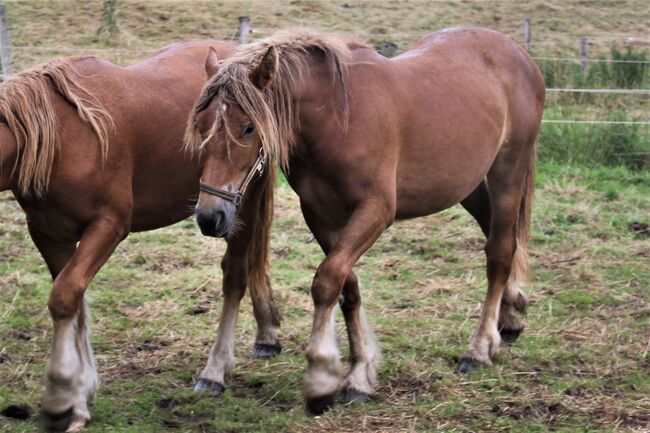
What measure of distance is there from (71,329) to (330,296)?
1.08 metres

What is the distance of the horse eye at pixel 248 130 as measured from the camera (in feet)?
11.7

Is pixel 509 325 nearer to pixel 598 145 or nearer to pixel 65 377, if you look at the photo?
pixel 65 377

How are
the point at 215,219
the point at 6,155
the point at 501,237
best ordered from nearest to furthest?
the point at 215,219 → the point at 6,155 → the point at 501,237

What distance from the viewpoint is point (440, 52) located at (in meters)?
4.73

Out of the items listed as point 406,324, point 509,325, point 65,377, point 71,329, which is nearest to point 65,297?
point 71,329

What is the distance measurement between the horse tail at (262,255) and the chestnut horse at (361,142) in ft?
1.98

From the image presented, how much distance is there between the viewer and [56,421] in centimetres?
377

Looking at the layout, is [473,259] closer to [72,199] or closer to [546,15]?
[72,199]

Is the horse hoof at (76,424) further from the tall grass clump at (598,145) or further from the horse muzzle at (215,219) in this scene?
the tall grass clump at (598,145)

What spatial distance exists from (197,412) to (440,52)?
7.14 feet

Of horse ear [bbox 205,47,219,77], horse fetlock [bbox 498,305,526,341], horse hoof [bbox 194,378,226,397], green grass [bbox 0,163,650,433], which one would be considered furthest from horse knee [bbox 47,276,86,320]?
horse fetlock [bbox 498,305,526,341]

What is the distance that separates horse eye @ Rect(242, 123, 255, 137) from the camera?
358cm

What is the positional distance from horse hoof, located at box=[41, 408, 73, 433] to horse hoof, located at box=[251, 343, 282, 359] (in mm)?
1329

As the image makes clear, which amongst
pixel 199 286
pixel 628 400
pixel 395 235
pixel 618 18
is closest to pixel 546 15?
pixel 618 18
